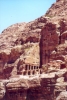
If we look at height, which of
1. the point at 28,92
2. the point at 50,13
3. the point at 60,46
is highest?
the point at 50,13

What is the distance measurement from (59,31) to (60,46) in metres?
6.25

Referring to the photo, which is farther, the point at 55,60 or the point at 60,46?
the point at 60,46

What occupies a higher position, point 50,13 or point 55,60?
point 50,13

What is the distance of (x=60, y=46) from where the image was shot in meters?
77.9

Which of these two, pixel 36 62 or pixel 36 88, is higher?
pixel 36 62

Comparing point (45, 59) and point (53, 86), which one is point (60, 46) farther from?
point (53, 86)

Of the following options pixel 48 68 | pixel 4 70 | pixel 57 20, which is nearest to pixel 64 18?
pixel 57 20

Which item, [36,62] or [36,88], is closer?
[36,88]

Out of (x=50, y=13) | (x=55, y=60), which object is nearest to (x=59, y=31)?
(x=55, y=60)

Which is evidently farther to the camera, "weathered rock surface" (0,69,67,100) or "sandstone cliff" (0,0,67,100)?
"sandstone cliff" (0,0,67,100)

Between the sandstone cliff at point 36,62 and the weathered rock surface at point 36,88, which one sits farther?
the sandstone cliff at point 36,62

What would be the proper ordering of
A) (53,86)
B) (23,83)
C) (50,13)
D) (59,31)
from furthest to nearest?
(50,13)
(59,31)
(23,83)
(53,86)

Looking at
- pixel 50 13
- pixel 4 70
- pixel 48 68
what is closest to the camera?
pixel 48 68

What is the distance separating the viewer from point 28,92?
58.7 meters
